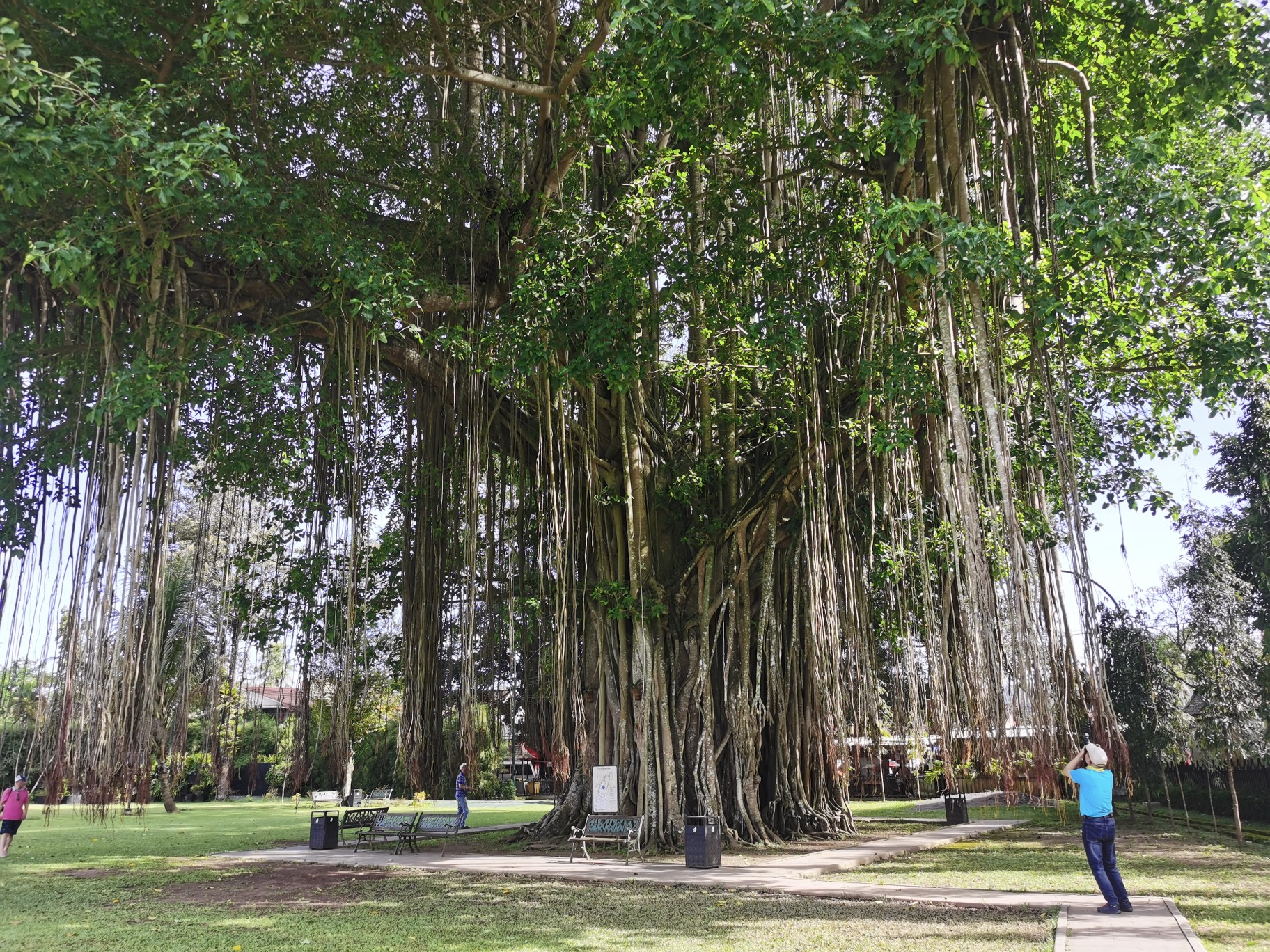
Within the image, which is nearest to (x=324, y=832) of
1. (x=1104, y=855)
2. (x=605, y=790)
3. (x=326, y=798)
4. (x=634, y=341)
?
(x=605, y=790)

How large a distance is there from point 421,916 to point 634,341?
4.17 meters

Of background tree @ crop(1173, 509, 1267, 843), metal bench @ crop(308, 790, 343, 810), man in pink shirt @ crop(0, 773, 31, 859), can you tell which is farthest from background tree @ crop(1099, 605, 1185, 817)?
metal bench @ crop(308, 790, 343, 810)

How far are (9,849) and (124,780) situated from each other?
253 inches

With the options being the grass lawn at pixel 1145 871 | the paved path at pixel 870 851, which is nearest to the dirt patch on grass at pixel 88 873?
the paved path at pixel 870 851

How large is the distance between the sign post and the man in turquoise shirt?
404cm

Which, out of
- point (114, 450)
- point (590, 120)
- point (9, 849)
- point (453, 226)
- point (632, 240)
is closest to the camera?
point (114, 450)

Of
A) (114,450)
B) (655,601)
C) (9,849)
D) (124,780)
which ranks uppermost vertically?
(114,450)

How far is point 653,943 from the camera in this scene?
428 centimetres

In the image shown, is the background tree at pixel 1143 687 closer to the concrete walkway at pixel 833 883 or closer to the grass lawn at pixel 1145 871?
the grass lawn at pixel 1145 871

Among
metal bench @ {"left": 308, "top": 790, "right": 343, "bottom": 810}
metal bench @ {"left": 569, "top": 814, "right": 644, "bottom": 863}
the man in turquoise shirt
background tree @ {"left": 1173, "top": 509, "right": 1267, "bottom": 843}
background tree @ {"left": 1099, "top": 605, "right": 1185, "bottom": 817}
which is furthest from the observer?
metal bench @ {"left": 308, "top": 790, "right": 343, "bottom": 810}

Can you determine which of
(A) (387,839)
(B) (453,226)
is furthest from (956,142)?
(A) (387,839)

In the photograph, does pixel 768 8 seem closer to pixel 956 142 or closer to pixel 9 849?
pixel 956 142

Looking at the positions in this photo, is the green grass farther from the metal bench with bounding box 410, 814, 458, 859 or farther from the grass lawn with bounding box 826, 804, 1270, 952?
the grass lawn with bounding box 826, 804, 1270, 952

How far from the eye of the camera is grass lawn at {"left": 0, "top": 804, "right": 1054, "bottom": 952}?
4.37 metres
